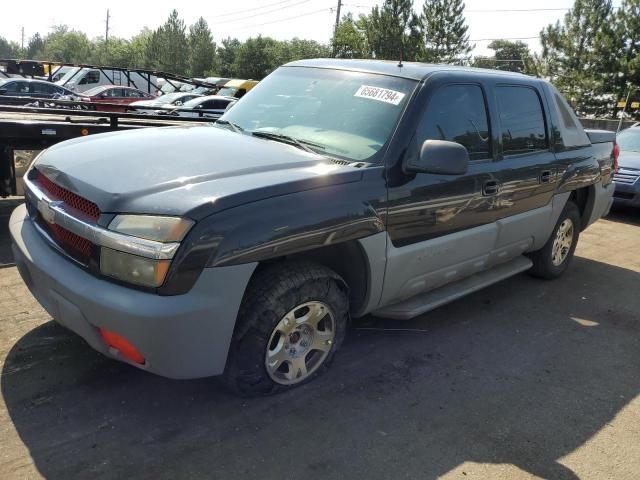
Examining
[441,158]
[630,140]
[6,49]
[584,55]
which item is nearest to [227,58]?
[584,55]

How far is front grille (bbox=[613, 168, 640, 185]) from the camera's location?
29.2ft

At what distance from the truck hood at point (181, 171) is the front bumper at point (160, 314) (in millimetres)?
346

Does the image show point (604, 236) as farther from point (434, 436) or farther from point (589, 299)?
point (434, 436)

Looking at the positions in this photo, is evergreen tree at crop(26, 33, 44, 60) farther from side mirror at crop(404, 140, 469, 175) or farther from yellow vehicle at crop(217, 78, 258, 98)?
side mirror at crop(404, 140, 469, 175)

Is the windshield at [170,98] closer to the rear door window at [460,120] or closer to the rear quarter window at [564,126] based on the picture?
the rear quarter window at [564,126]

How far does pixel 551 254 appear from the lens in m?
5.32

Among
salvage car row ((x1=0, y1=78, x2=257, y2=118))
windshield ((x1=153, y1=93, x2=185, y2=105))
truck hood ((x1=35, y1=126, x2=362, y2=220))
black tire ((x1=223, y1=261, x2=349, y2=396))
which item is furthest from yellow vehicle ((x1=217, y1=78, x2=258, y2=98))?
black tire ((x1=223, y1=261, x2=349, y2=396))

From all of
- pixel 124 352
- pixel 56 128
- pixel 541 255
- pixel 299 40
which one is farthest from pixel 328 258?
pixel 299 40

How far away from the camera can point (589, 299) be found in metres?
5.20

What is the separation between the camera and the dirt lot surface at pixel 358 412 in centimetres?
262

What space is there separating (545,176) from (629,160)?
5978 mm

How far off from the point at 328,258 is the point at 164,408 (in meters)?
1.22

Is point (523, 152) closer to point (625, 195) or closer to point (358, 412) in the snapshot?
point (358, 412)

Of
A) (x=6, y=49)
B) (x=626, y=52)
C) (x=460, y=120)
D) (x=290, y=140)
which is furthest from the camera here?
(x=6, y=49)
